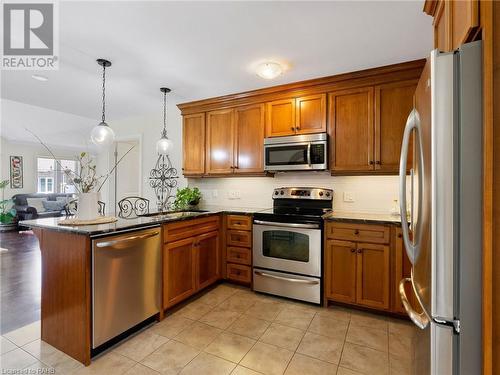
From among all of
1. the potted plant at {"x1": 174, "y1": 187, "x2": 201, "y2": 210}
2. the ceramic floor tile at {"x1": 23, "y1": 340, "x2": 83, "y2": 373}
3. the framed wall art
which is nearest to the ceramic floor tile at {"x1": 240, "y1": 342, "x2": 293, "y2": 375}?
the ceramic floor tile at {"x1": 23, "y1": 340, "x2": 83, "y2": 373}

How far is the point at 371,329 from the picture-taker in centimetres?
225

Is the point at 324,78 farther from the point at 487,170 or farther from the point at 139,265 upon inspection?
the point at 139,265

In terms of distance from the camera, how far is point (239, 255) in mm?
3146

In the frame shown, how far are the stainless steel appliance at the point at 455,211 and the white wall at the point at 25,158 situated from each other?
9.02 m

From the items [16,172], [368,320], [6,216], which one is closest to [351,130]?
[368,320]

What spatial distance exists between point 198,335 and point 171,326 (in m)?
0.30

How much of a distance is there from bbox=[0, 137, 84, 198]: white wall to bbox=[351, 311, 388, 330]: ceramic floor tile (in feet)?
27.6

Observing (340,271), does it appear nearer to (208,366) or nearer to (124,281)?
(208,366)

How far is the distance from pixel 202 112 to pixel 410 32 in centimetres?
262

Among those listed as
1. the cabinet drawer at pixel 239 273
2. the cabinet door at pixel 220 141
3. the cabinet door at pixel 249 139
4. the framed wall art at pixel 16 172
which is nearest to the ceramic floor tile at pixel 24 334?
the cabinet drawer at pixel 239 273

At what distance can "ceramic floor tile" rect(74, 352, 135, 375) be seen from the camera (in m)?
1.70

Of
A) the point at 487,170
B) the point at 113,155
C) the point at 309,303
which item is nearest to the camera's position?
the point at 487,170

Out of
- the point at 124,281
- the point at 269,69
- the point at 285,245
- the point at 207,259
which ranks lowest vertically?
the point at 207,259


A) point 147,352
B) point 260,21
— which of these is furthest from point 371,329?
point 260,21
